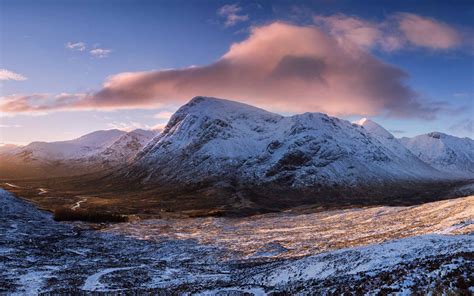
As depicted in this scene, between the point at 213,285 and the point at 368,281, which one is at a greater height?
the point at 368,281

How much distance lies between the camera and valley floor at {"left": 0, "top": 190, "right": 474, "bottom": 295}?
27250 mm

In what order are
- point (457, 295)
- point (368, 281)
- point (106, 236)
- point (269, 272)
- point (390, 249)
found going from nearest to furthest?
point (457, 295) → point (368, 281) → point (390, 249) → point (269, 272) → point (106, 236)

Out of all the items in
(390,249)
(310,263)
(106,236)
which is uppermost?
(390,249)

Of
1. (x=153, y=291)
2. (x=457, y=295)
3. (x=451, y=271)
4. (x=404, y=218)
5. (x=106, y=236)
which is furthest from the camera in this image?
(x=106, y=236)

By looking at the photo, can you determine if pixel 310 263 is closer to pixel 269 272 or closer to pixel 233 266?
pixel 269 272

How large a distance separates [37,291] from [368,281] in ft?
97.3

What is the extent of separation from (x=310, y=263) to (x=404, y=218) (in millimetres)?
42431

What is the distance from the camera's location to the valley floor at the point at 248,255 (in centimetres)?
2725

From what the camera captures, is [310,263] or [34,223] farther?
[34,223]

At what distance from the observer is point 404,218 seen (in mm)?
71938

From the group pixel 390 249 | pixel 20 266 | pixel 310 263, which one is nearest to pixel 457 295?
pixel 390 249

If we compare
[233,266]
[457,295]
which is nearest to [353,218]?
[233,266]

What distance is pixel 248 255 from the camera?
56.8 meters

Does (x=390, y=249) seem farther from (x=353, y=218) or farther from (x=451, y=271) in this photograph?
(x=353, y=218)
